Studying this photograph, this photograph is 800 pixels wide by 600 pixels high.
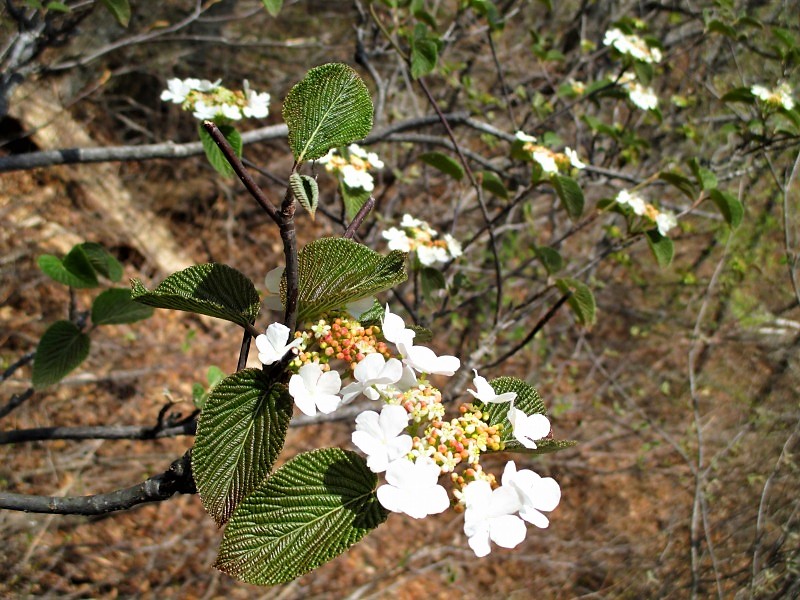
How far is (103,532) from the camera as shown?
269 cm

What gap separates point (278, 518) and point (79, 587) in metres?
2.48

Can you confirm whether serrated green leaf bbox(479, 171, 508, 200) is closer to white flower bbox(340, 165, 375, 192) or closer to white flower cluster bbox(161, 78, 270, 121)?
white flower bbox(340, 165, 375, 192)

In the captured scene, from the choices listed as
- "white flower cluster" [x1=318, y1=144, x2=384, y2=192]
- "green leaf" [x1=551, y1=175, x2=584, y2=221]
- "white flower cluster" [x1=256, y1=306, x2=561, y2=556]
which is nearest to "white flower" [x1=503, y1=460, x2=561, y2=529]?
"white flower cluster" [x1=256, y1=306, x2=561, y2=556]

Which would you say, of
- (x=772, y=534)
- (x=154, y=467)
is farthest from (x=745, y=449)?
(x=154, y=467)

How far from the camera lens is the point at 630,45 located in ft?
6.31

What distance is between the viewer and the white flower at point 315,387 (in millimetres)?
538

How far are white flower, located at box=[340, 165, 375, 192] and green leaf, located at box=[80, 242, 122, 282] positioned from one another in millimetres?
553

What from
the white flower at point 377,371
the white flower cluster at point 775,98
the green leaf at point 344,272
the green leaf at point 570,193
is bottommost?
the green leaf at point 570,193

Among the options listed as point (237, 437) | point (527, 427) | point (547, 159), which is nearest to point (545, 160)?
point (547, 159)

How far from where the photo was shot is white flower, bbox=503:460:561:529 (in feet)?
1.75

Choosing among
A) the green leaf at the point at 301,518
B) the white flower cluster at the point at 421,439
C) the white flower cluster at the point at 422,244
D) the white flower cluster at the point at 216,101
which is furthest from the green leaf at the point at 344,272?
the white flower cluster at the point at 422,244

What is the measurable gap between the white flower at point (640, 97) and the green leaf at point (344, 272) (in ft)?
5.73

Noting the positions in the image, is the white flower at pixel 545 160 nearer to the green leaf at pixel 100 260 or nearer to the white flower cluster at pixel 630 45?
the white flower cluster at pixel 630 45

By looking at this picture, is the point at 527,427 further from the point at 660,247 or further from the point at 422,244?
the point at 660,247
